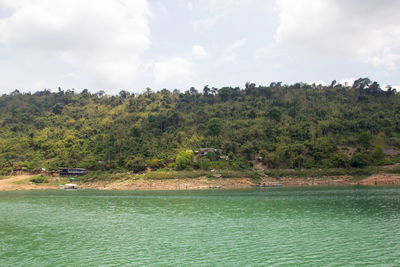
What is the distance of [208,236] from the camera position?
20875 mm

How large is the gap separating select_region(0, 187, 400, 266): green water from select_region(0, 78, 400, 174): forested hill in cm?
4273

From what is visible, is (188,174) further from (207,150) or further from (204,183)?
(207,150)

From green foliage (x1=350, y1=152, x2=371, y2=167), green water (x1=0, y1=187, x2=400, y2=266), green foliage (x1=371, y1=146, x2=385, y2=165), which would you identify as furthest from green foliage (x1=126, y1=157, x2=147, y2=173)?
green foliage (x1=371, y1=146, x2=385, y2=165)

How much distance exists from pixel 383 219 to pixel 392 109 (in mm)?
86103

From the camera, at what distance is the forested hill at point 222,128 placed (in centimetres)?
7494

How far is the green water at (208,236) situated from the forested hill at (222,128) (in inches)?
1682

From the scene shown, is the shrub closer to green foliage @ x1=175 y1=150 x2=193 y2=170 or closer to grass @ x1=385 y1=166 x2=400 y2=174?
grass @ x1=385 y1=166 x2=400 y2=174

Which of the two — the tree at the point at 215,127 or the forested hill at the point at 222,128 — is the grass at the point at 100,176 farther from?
the tree at the point at 215,127

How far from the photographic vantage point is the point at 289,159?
7094 centimetres

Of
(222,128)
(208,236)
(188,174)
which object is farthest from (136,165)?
(208,236)

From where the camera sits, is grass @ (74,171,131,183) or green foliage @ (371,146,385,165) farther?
grass @ (74,171,131,183)

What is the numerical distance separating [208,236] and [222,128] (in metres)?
73.3

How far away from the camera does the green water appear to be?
15.7 meters

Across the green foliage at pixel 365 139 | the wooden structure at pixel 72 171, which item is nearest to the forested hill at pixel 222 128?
the green foliage at pixel 365 139
